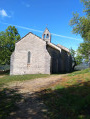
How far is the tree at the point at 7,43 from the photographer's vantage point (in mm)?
29953

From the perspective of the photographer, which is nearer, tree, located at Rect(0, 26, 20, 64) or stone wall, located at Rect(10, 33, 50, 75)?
stone wall, located at Rect(10, 33, 50, 75)

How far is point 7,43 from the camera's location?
31031 millimetres

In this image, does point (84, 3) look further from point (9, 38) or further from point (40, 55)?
point (9, 38)

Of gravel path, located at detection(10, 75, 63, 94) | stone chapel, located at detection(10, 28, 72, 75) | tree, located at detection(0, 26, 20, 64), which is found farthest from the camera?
tree, located at detection(0, 26, 20, 64)

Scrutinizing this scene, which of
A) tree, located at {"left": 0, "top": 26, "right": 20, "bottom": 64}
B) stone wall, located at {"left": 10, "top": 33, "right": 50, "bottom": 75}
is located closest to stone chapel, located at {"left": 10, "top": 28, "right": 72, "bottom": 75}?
stone wall, located at {"left": 10, "top": 33, "right": 50, "bottom": 75}

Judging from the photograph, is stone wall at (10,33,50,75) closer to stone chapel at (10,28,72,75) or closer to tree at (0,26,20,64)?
stone chapel at (10,28,72,75)

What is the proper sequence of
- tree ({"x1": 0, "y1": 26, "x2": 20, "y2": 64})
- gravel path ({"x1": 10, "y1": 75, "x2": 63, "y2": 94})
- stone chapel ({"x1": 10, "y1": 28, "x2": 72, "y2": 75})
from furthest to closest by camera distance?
tree ({"x1": 0, "y1": 26, "x2": 20, "y2": 64})
stone chapel ({"x1": 10, "y1": 28, "x2": 72, "y2": 75})
gravel path ({"x1": 10, "y1": 75, "x2": 63, "y2": 94})

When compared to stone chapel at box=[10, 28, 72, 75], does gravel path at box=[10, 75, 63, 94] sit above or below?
below

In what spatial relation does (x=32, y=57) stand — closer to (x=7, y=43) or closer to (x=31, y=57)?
(x=31, y=57)

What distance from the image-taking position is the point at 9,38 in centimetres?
3188

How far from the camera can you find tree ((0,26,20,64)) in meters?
30.0

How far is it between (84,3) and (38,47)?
37.0ft

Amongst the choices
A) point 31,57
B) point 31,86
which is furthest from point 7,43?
point 31,86

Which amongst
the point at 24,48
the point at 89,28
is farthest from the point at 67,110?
the point at 24,48
